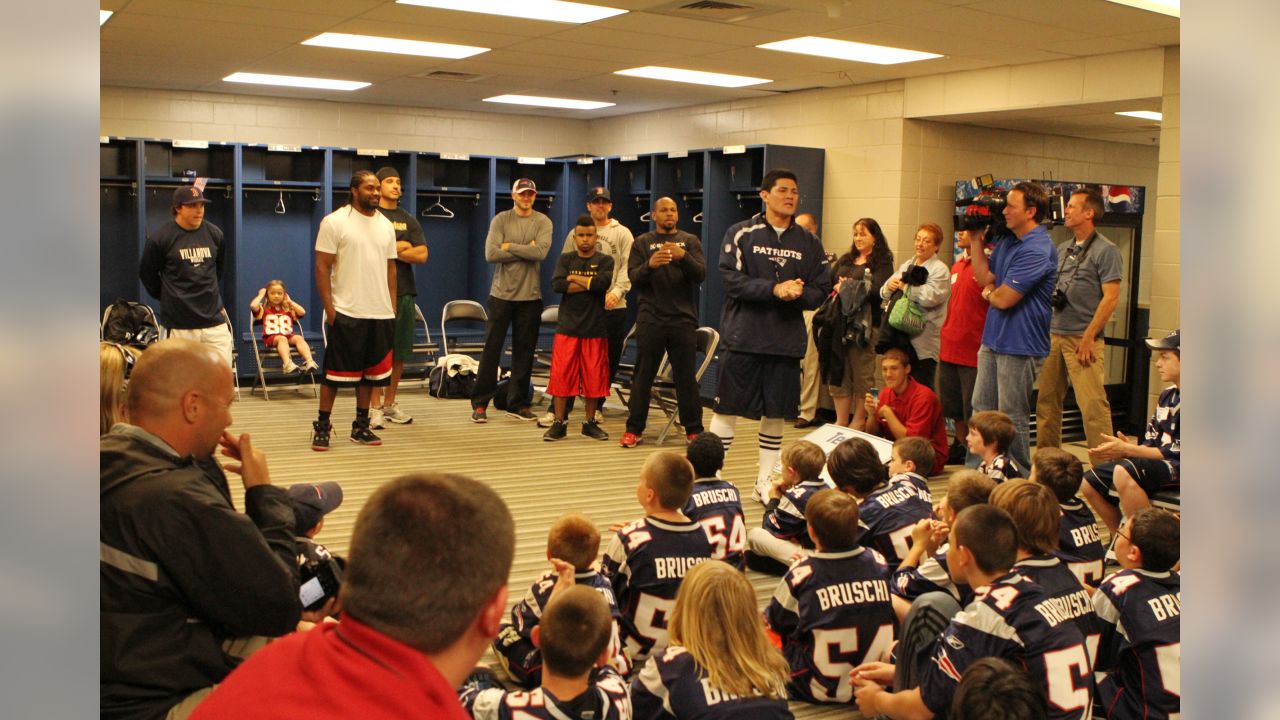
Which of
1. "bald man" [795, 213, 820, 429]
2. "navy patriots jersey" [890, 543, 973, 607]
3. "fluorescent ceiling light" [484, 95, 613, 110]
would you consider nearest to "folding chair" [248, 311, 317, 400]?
"fluorescent ceiling light" [484, 95, 613, 110]

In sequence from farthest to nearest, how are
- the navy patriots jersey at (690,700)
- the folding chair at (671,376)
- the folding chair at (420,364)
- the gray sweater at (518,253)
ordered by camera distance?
the folding chair at (420,364), the gray sweater at (518,253), the folding chair at (671,376), the navy patriots jersey at (690,700)

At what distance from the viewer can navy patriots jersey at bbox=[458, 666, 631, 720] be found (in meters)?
2.43

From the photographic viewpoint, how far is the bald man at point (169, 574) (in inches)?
73.2

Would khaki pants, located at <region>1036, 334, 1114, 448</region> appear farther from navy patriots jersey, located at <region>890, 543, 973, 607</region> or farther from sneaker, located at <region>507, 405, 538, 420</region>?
sneaker, located at <region>507, 405, 538, 420</region>

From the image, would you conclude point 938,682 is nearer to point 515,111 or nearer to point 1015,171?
point 1015,171

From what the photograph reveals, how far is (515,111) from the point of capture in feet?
38.8

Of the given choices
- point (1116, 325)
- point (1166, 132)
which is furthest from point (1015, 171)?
point (1166, 132)

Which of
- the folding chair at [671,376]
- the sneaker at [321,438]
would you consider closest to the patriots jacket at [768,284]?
the folding chair at [671,376]

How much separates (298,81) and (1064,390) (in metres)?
6.65

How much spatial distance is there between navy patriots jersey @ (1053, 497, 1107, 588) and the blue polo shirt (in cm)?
177

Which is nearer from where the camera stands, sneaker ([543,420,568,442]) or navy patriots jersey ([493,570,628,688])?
navy patriots jersey ([493,570,628,688])

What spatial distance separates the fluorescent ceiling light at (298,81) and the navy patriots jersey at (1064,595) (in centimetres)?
813

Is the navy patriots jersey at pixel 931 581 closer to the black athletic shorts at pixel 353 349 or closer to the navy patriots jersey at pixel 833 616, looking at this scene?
the navy patriots jersey at pixel 833 616
